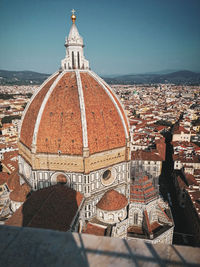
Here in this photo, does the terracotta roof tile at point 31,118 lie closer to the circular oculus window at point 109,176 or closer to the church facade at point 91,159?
the church facade at point 91,159

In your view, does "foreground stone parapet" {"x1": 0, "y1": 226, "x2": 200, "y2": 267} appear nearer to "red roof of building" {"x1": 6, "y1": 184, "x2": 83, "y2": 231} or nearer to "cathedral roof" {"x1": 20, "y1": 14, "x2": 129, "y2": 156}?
"red roof of building" {"x1": 6, "y1": 184, "x2": 83, "y2": 231}

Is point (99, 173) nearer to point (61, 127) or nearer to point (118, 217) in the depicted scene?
point (118, 217)

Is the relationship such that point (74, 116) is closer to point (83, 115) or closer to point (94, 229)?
point (83, 115)

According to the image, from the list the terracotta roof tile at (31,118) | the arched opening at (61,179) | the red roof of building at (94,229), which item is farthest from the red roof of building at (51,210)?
the terracotta roof tile at (31,118)

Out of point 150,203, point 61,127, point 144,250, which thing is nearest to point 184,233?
point 150,203

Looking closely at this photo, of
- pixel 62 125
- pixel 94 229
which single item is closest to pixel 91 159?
pixel 62 125

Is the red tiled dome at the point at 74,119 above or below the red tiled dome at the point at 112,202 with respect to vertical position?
above

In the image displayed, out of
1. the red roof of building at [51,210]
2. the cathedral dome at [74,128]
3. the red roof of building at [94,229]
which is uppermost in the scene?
the cathedral dome at [74,128]

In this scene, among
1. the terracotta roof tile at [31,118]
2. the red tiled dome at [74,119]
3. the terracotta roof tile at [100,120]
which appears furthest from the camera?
the terracotta roof tile at [31,118]
